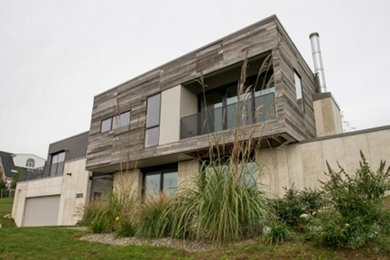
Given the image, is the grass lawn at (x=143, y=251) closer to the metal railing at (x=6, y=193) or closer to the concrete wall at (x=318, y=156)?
the concrete wall at (x=318, y=156)

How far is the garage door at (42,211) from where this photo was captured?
13.5 metres

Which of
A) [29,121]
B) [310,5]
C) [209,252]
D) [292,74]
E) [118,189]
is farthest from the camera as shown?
[29,121]

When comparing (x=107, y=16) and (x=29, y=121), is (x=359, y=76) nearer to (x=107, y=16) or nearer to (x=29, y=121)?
(x=107, y=16)

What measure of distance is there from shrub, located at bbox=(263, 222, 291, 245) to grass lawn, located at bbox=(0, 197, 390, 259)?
88 mm

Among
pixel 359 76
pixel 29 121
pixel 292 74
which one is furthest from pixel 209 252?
pixel 29 121

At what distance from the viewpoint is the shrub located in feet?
10.6

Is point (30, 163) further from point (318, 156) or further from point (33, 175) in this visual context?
point (318, 156)

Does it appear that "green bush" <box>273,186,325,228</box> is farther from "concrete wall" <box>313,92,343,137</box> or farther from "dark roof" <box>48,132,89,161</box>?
"dark roof" <box>48,132,89,161</box>

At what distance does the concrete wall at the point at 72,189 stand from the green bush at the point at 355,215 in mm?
10931

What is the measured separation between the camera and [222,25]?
9547mm

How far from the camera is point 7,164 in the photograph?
104ft

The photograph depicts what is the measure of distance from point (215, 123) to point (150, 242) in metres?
4.12

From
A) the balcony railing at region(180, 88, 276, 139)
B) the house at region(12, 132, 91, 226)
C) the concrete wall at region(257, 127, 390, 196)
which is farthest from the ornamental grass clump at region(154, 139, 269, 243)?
the house at region(12, 132, 91, 226)

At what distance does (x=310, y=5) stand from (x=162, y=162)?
6.99m
